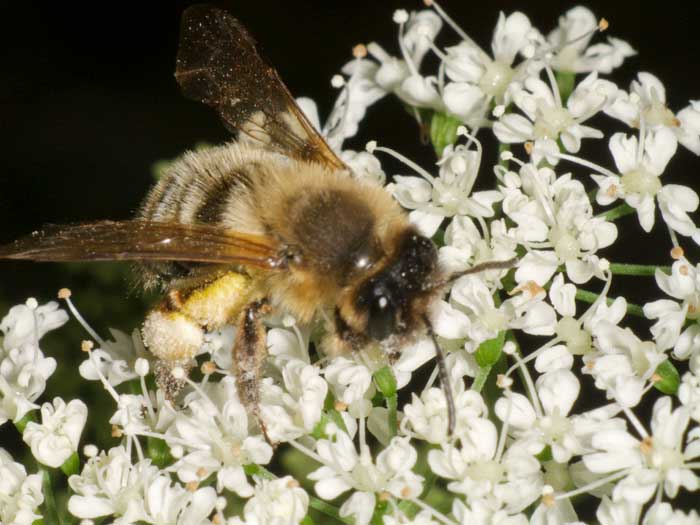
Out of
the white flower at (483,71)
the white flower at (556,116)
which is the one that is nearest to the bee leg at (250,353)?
the white flower at (556,116)

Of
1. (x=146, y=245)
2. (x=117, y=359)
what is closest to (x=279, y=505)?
(x=146, y=245)

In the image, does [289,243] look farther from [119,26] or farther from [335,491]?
[119,26]

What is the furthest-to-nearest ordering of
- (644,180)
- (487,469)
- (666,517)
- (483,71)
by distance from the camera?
(483,71) → (644,180) → (487,469) → (666,517)

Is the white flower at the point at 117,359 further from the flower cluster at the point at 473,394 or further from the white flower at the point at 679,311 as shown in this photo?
the white flower at the point at 679,311

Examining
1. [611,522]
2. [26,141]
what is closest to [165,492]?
[611,522]

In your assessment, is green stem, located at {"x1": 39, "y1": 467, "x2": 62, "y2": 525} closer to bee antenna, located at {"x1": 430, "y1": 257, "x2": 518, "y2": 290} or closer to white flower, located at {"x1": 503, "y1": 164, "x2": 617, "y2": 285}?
bee antenna, located at {"x1": 430, "y1": 257, "x2": 518, "y2": 290}

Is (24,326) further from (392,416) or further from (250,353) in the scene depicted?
(392,416)

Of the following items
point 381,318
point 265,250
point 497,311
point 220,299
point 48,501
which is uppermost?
point 265,250

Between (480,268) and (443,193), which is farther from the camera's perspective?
(443,193)
